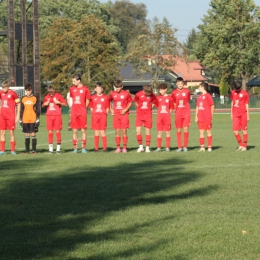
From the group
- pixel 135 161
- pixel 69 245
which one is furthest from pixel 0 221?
pixel 135 161

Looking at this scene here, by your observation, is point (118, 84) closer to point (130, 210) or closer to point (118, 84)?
point (118, 84)

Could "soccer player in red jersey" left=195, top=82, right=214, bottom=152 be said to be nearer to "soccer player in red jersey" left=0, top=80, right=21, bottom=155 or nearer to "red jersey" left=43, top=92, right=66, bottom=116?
"red jersey" left=43, top=92, right=66, bottom=116

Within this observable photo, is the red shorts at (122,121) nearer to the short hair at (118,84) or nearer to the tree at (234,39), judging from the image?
the short hair at (118,84)

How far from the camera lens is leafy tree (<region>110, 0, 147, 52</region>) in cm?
13850

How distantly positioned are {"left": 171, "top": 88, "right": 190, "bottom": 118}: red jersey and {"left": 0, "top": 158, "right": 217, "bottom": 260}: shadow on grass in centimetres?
376

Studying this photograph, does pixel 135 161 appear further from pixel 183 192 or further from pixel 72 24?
pixel 72 24

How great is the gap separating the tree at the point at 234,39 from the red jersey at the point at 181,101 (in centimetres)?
6192

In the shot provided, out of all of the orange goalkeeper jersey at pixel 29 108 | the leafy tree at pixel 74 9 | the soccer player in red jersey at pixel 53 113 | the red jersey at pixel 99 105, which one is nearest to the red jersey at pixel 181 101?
the red jersey at pixel 99 105

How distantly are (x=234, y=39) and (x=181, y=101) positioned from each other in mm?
64193

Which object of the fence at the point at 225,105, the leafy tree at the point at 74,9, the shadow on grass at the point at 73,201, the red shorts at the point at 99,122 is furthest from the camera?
the leafy tree at the point at 74,9

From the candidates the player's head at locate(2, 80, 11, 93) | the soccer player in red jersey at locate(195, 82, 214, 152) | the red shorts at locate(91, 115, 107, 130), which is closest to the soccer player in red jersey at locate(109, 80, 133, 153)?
the red shorts at locate(91, 115, 107, 130)

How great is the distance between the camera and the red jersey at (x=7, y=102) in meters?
18.8

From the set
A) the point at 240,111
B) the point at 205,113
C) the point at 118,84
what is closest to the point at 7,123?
the point at 118,84

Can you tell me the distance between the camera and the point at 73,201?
9672 millimetres
